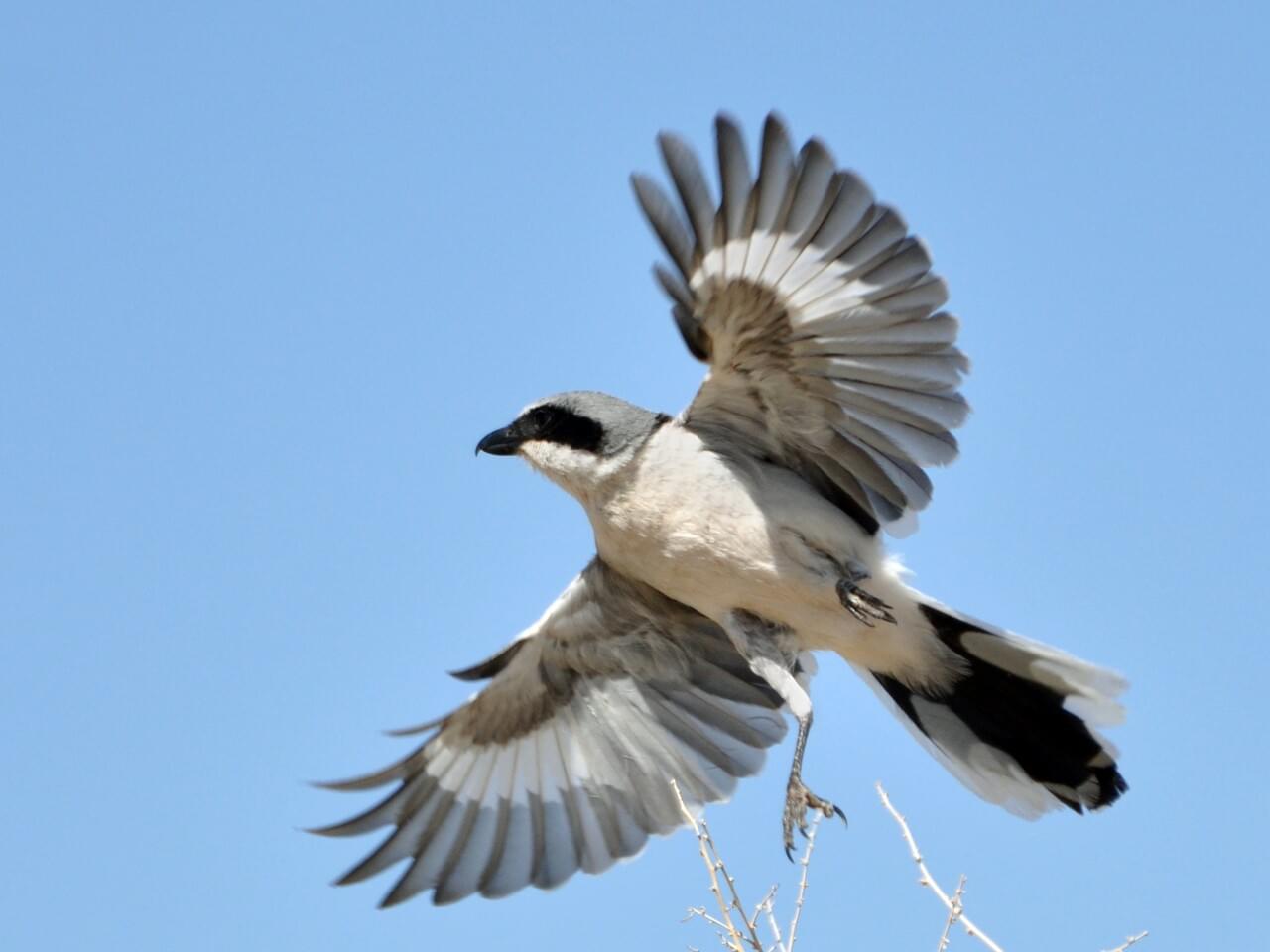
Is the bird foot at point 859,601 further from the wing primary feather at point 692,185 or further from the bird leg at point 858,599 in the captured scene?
the wing primary feather at point 692,185

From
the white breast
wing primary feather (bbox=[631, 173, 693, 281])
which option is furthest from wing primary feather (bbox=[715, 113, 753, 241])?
the white breast

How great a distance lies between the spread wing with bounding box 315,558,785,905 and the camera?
6719 mm

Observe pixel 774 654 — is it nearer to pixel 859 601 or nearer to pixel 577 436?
pixel 859 601

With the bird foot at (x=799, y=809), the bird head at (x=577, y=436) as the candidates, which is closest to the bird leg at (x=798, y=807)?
the bird foot at (x=799, y=809)

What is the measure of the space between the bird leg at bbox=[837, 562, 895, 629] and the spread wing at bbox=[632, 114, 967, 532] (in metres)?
0.17

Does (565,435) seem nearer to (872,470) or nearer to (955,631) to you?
(872,470)

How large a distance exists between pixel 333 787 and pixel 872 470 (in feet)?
8.23

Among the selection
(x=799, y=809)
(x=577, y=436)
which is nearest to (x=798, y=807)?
(x=799, y=809)

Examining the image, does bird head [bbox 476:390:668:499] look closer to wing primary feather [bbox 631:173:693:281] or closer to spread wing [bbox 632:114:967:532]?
spread wing [bbox 632:114:967:532]

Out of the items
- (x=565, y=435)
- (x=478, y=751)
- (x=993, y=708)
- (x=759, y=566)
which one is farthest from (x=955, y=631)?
(x=478, y=751)

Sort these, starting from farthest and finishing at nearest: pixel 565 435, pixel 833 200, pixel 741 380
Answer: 1. pixel 565 435
2. pixel 741 380
3. pixel 833 200

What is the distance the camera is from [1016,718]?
6.04 metres

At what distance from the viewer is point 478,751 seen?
6949mm

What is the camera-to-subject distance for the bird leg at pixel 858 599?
5715mm
